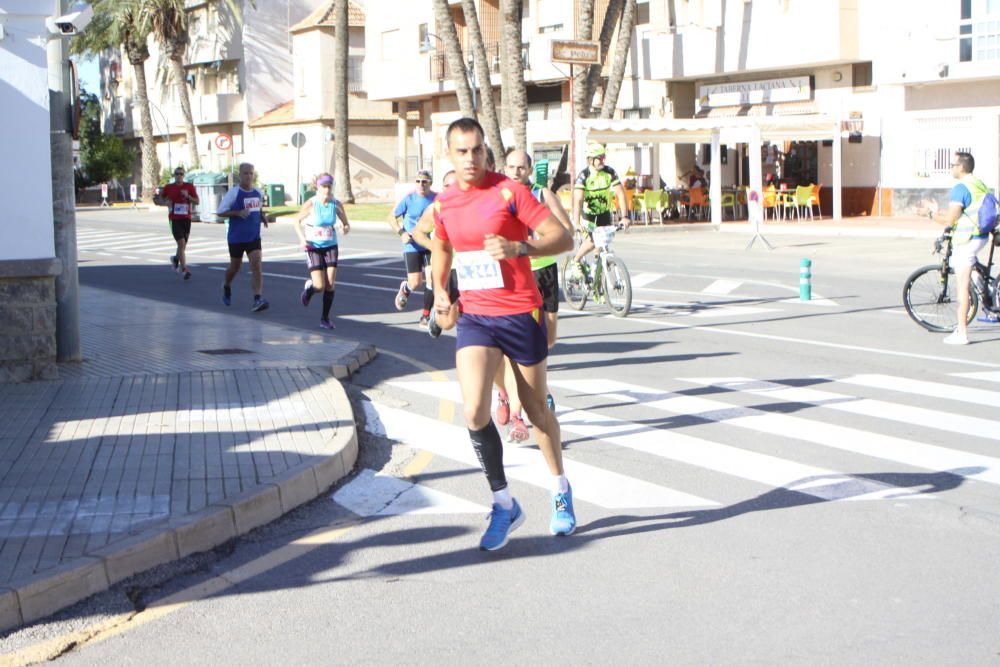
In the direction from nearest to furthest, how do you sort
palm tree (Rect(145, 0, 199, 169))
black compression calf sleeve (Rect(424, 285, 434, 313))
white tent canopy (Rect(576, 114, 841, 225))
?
black compression calf sleeve (Rect(424, 285, 434, 313)) → white tent canopy (Rect(576, 114, 841, 225)) → palm tree (Rect(145, 0, 199, 169))

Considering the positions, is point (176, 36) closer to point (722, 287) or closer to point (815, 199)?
point (815, 199)

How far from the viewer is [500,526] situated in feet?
19.0

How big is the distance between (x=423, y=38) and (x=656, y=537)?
151 feet

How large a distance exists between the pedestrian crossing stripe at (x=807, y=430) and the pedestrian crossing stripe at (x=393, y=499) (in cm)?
251

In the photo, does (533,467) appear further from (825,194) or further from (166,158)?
(166,158)

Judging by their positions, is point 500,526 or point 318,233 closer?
point 500,526

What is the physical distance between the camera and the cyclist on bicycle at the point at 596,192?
1392 centimetres

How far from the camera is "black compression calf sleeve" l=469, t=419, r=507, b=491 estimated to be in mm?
5809

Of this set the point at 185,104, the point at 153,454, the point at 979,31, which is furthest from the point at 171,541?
the point at 185,104

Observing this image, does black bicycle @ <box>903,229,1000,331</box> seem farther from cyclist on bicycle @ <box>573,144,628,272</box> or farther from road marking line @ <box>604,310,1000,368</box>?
cyclist on bicycle @ <box>573,144,628,272</box>

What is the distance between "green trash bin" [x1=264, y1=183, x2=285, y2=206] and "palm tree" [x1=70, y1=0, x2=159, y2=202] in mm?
8079

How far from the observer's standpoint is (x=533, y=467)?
741cm

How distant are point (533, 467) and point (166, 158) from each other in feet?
241

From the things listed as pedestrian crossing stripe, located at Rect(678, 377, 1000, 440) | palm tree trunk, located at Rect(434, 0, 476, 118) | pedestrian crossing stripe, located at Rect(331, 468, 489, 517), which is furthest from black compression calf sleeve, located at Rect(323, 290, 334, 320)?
palm tree trunk, located at Rect(434, 0, 476, 118)
